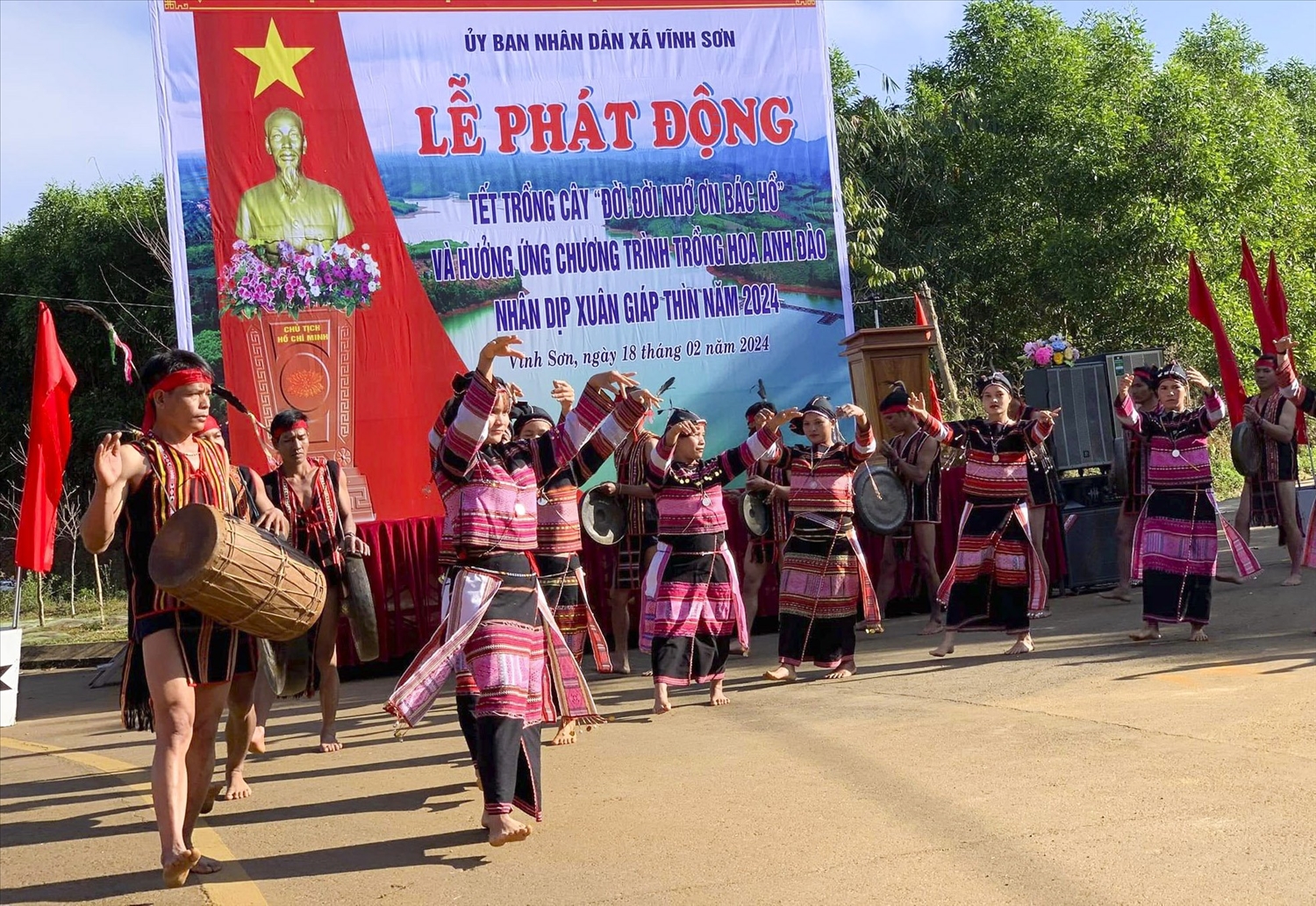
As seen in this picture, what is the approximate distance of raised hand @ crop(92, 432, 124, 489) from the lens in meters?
4.50

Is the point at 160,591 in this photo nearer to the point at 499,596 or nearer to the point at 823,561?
the point at 499,596

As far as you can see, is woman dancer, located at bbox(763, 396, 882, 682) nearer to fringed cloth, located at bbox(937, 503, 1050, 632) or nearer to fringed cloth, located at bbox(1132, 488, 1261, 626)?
fringed cloth, located at bbox(937, 503, 1050, 632)

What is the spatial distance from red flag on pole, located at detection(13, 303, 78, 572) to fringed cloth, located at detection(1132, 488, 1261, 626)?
6.47 m

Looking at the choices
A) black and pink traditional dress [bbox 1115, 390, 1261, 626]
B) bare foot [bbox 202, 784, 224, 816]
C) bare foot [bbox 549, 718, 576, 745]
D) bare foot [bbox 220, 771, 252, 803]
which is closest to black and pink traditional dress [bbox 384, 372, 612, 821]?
bare foot [bbox 202, 784, 224, 816]

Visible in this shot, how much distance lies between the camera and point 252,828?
560 cm

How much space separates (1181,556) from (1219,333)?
3.81 m

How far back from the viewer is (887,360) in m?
12.5

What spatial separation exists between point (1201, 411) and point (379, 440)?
7388 millimetres

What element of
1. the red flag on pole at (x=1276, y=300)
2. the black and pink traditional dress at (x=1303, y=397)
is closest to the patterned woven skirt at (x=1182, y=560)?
the black and pink traditional dress at (x=1303, y=397)

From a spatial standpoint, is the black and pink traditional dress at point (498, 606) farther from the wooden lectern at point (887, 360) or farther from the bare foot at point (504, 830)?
the wooden lectern at point (887, 360)

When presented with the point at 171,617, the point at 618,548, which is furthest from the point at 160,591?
the point at 618,548

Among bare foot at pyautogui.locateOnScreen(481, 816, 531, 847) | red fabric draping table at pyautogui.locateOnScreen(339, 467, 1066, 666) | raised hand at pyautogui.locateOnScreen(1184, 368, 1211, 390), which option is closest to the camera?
bare foot at pyautogui.locateOnScreen(481, 816, 531, 847)

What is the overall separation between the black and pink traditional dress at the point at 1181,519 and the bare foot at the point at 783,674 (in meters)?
2.20

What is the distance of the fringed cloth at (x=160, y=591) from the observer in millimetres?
4730
